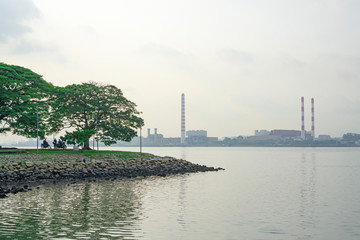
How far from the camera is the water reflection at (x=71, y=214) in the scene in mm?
22000

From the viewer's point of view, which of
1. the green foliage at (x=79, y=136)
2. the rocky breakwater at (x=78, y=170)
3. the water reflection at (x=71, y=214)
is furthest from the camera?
the green foliage at (x=79, y=136)

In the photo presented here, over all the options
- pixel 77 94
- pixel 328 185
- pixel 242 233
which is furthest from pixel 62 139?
pixel 242 233

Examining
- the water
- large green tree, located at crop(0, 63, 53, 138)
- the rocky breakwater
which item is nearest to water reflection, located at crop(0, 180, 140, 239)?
the water

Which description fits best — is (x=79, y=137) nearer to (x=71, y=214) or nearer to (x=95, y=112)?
(x=95, y=112)

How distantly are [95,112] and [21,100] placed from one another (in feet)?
49.3

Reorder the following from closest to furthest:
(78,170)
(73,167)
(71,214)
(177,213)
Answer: (71,214), (177,213), (78,170), (73,167)

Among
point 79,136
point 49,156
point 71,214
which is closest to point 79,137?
point 79,136

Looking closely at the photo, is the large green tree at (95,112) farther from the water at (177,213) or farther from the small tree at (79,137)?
the water at (177,213)

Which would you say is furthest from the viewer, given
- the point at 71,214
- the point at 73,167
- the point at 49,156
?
the point at 49,156

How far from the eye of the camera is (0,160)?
5381 centimetres

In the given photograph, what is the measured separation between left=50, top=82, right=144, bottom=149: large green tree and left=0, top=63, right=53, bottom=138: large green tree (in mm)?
5143

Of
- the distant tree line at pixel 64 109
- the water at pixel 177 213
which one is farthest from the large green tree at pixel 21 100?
the water at pixel 177 213

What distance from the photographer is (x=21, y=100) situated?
6619 centimetres

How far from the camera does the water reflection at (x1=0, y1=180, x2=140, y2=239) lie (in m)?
22.0
